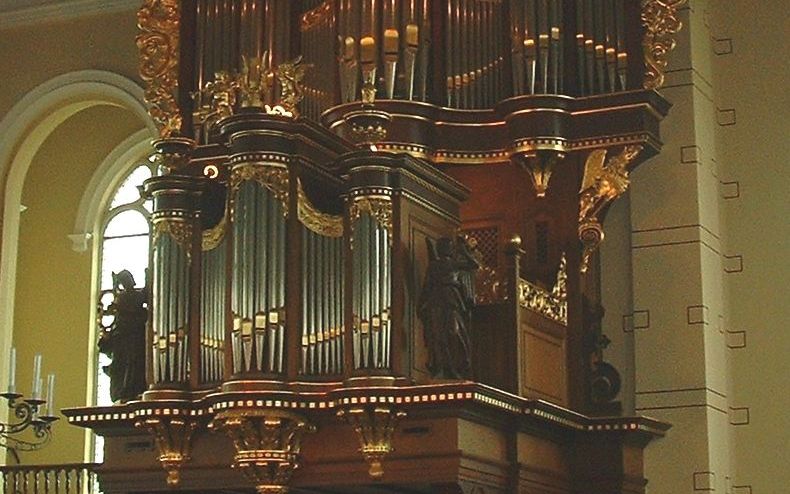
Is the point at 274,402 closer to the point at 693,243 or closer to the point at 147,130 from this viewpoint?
the point at 693,243

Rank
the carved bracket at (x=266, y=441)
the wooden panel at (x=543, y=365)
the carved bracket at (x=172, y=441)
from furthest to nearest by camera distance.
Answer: the wooden panel at (x=543, y=365) < the carved bracket at (x=172, y=441) < the carved bracket at (x=266, y=441)

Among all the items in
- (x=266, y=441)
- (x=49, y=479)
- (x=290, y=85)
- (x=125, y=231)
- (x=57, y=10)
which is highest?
(x=57, y=10)

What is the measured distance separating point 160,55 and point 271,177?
129 inches

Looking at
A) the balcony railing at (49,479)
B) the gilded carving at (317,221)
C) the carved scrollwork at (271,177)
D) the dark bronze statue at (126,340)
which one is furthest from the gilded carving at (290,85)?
the balcony railing at (49,479)

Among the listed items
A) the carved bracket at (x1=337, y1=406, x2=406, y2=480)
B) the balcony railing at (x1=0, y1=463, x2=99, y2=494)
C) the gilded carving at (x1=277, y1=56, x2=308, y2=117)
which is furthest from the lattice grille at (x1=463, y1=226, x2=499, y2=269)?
the balcony railing at (x1=0, y1=463, x2=99, y2=494)

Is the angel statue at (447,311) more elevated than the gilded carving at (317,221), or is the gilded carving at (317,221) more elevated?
the gilded carving at (317,221)

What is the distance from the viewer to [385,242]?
480 inches

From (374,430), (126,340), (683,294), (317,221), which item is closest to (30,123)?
(126,340)

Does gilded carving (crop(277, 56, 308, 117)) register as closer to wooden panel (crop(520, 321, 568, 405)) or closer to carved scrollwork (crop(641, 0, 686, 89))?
wooden panel (crop(520, 321, 568, 405))

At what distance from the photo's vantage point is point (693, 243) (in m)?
14.1

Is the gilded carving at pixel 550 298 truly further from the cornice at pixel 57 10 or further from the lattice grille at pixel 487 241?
the cornice at pixel 57 10

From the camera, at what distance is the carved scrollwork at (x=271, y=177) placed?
12.4m

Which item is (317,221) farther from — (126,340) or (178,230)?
(126,340)

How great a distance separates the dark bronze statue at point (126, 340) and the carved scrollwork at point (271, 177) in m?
1.50
